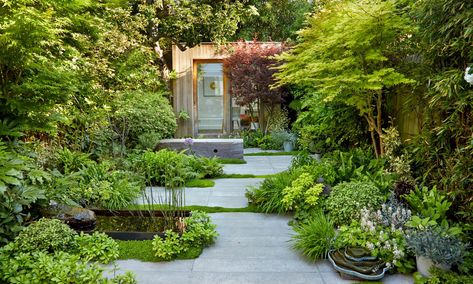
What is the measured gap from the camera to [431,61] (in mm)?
3502

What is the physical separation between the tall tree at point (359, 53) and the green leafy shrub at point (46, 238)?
114 inches

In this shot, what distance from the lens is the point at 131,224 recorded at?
3.94 meters

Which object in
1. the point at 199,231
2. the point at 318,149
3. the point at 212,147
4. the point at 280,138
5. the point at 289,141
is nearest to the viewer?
the point at 199,231

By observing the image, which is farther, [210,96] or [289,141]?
[210,96]

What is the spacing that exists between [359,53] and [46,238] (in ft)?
11.9

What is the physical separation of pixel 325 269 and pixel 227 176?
326 centimetres

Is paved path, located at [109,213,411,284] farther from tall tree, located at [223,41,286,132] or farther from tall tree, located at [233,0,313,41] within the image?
tall tree, located at [233,0,313,41]

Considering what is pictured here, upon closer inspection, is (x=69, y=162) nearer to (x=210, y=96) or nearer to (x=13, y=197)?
(x=13, y=197)

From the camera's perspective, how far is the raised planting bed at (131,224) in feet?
11.5

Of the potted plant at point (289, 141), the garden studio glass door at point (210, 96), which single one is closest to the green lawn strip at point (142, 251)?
the potted plant at point (289, 141)

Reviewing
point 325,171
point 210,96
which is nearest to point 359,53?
point 325,171

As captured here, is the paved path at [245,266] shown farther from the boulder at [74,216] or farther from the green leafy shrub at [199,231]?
the boulder at [74,216]

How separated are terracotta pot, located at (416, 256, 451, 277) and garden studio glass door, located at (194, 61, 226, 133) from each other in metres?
7.76

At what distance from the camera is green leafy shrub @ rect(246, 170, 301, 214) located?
431 centimetres
